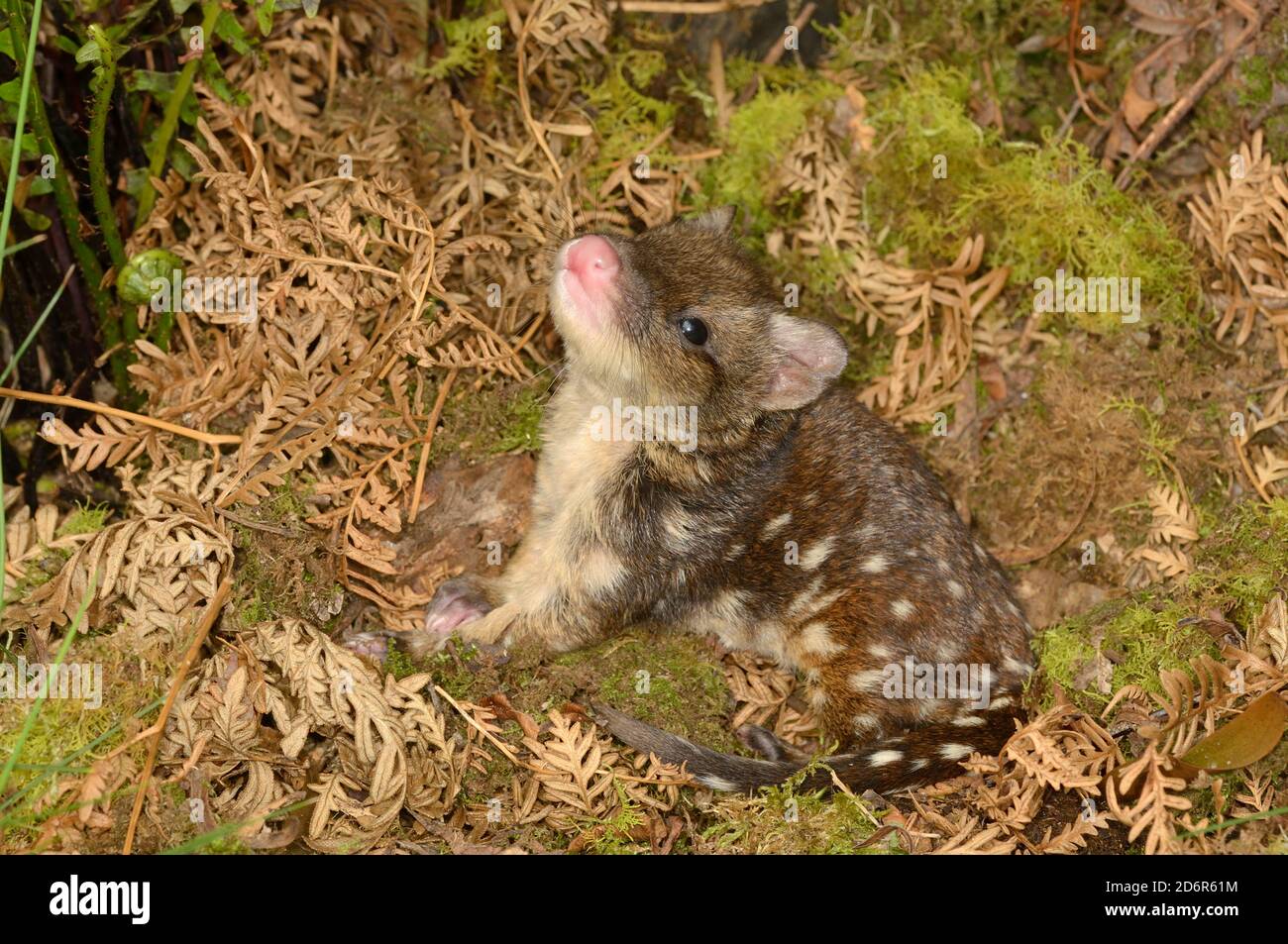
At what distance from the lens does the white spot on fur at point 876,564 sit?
4609 mm

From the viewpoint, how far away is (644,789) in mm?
4145

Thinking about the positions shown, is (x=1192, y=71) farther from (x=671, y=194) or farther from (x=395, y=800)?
(x=395, y=800)

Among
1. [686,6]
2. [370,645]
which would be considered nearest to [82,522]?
[370,645]

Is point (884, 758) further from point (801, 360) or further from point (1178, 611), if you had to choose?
point (801, 360)

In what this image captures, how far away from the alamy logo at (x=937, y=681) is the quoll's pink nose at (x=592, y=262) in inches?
74.4

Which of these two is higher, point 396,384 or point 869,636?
point 396,384

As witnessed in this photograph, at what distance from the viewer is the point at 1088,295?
522 centimetres

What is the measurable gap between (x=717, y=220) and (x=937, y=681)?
216 cm

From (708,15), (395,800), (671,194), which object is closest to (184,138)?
(671,194)

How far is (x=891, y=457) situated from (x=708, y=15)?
2.43 metres

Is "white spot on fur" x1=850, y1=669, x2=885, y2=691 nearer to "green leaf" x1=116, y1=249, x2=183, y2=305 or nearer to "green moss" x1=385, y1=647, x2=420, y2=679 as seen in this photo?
"green moss" x1=385, y1=647, x2=420, y2=679
